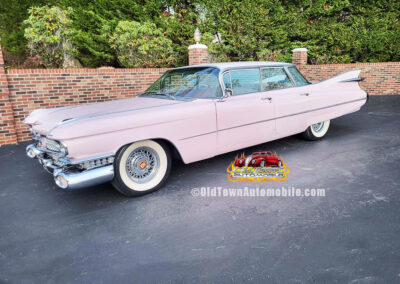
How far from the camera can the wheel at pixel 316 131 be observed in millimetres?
5262

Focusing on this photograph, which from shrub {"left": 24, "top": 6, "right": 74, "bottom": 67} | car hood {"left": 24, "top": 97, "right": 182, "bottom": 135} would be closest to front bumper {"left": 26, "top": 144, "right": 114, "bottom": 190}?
car hood {"left": 24, "top": 97, "right": 182, "bottom": 135}

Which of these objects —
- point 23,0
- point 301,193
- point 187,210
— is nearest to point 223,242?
point 187,210

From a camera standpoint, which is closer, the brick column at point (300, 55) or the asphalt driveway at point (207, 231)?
the asphalt driveway at point (207, 231)

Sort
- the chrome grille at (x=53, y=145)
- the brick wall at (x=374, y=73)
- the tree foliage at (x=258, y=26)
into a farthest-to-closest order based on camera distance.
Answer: the tree foliage at (x=258, y=26)
the brick wall at (x=374, y=73)
the chrome grille at (x=53, y=145)

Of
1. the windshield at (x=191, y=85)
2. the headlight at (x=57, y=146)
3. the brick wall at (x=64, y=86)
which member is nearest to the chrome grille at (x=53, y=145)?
the headlight at (x=57, y=146)

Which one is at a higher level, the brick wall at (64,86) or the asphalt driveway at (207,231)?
the brick wall at (64,86)

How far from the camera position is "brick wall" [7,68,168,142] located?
5.87 m

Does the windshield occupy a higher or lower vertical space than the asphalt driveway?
higher

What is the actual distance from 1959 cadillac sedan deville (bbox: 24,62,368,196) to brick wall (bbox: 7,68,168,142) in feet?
Result: 8.56

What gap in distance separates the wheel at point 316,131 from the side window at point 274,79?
103 cm

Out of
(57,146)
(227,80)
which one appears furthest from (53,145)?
(227,80)

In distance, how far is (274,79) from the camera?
4.55m

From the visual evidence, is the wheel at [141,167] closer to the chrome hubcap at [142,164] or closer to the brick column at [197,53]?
the chrome hubcap at [142,164]

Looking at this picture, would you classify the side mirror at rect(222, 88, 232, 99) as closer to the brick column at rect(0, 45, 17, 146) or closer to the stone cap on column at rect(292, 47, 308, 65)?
the brick column at rect(0, 45, 17, 146)
